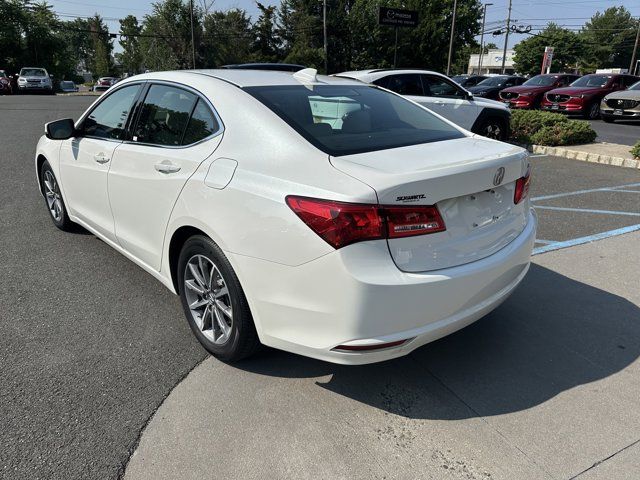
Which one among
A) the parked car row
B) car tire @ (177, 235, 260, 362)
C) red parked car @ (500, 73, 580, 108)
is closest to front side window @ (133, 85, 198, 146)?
car tire @ (177, 235, 260, 362)

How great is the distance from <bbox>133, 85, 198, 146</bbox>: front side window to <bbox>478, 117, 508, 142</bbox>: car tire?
7896 mm

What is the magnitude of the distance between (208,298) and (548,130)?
9.75 meters

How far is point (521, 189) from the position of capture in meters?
2.90

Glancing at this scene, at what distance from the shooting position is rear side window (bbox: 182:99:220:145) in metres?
2.87

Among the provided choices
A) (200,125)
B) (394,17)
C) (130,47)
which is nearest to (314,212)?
(200,125)

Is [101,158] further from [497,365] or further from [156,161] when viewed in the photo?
[497,365]

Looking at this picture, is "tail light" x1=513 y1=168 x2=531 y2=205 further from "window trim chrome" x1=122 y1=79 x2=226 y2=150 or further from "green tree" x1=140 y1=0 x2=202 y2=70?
"green tree" x1=140 y1=0 x2=202 y2=70

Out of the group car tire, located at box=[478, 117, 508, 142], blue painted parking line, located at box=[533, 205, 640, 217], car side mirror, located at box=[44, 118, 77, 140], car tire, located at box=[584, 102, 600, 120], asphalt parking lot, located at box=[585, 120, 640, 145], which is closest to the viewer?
car side mirror, located at box=[44, 118, 77, 140]

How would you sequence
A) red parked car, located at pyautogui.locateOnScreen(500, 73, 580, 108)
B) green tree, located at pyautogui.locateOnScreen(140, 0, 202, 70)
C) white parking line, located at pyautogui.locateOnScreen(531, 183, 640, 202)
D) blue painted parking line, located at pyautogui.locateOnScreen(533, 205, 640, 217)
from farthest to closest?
green tree, located at pyautogui.locateOnScreen(140, 0, 202, 70) < red parked car, located at pyautogui.locateOnScreen(500, 73, 580, 108) < white parking line, located at pyautogui.locateOnScreen(531, 183, 640, 202) < blue painted parking line, located at pyautogui.locateOnScreen(533, 205, 640, 217)

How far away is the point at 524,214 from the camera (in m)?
2.97

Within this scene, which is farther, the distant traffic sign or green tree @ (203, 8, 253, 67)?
green tree @ (203, 8, 253, 67)

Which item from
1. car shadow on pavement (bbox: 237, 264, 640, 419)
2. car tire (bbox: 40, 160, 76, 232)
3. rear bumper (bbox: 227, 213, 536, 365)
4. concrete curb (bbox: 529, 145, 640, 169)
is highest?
rear bumper (bbox: 227, 213, 536, 365)

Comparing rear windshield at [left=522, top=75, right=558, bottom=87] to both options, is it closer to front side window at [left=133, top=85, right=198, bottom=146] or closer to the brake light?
front side window at [left=133, top=85, right=198, bottom=146]

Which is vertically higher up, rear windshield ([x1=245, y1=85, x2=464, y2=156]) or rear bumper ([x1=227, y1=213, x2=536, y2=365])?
rear windshield ([x1=245, y1=85, x2=464, y2=156])
